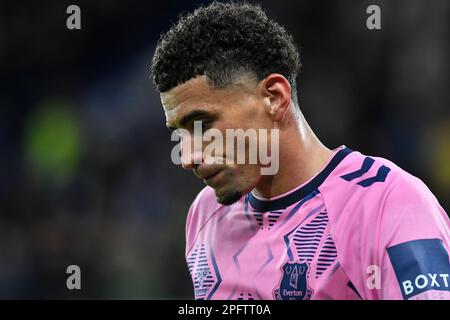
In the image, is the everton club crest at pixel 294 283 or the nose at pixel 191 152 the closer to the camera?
the everton club crest at pixel 294 283

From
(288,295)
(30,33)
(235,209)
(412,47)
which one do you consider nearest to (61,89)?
(30,33)

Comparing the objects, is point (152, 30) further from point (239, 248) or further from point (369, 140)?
point (239, 248)

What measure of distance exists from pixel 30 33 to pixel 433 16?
175 inches

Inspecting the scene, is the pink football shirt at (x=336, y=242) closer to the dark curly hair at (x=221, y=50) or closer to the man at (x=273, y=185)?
the man at (x=273, y=185)

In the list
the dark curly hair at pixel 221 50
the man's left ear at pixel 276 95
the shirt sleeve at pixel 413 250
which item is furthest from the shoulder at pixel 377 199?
the dark curly hair at pixel 221 50

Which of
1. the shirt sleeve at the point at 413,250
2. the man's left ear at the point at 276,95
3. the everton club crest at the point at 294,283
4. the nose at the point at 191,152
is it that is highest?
the man's left ear at the point at 276,95

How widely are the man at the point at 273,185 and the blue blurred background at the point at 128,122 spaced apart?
4351mm

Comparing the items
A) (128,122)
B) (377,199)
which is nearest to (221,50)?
(377,199)

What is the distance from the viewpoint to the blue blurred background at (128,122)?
7180mm

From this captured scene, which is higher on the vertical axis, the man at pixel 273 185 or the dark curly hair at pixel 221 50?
the dark curly hair at pixel 221 50

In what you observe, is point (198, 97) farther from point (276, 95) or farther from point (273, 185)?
point (273, 185)

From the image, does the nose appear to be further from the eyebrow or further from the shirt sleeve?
the shirt sleeve

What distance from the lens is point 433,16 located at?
24.5 feet

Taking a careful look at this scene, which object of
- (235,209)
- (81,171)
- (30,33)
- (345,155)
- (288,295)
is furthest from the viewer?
(30,33)
